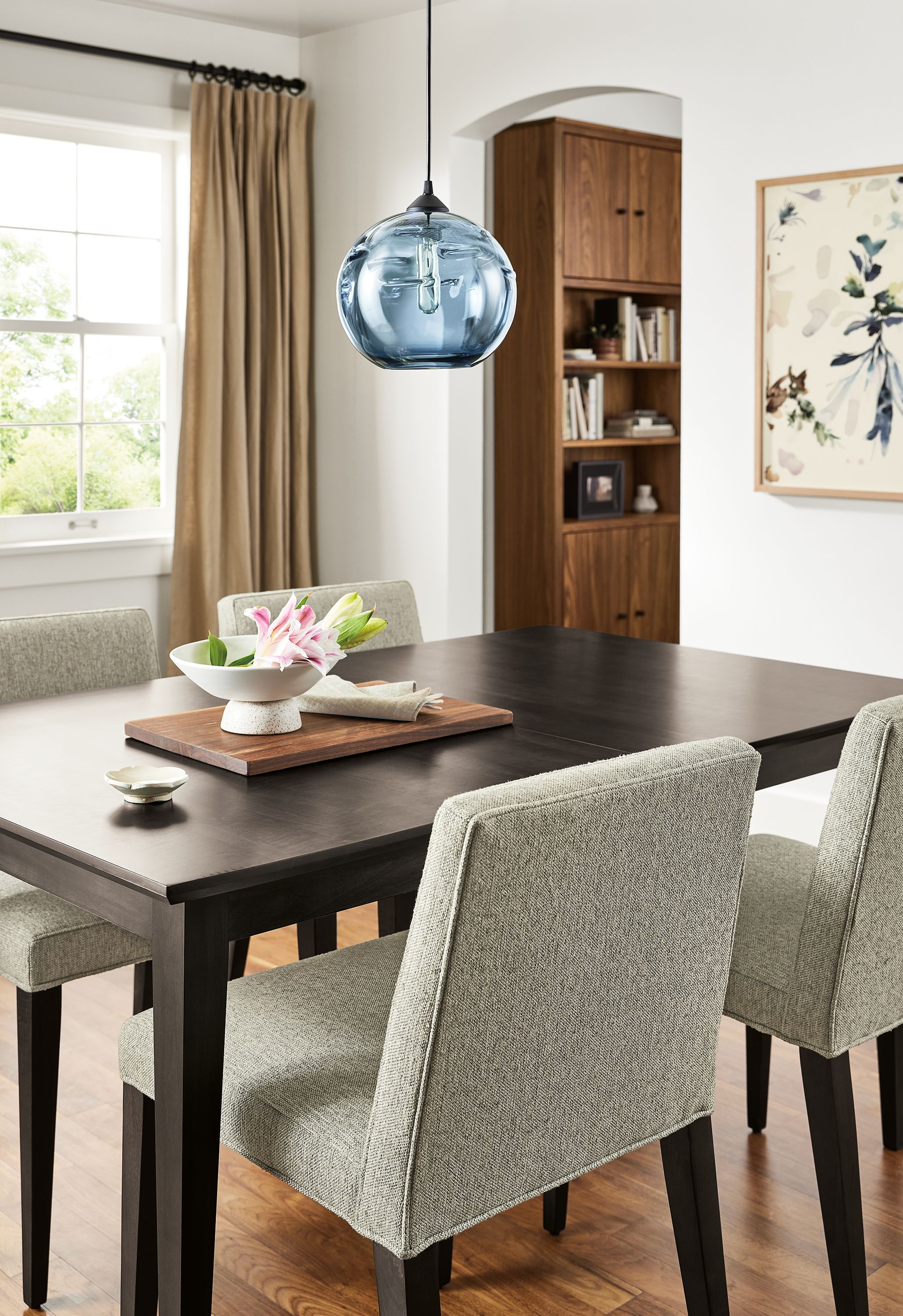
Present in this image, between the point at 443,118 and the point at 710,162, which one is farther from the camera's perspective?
the point at 443,118

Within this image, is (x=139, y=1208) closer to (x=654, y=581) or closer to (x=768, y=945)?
(x=768, y=945)

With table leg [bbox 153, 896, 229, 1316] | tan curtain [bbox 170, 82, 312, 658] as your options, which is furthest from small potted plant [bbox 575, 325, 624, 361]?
table leg [bbox 153, 896, 229, 1316]

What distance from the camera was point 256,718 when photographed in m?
2.14

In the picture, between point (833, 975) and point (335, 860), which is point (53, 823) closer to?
point (335, 860)

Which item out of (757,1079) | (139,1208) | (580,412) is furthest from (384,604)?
(580,412)

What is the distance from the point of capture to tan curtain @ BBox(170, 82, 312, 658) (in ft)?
15.7

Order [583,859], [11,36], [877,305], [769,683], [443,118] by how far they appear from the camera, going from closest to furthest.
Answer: [583,859] < [769,683] < [877,305] < [11,36] < [443,118]

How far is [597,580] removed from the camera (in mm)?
5641

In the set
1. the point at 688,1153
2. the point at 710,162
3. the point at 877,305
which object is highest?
the point at 710,162

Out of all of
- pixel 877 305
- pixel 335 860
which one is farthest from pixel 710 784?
pixel 877 305

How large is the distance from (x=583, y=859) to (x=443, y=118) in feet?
12.6

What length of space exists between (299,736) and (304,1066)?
24.2 inches

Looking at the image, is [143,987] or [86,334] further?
[86,334]

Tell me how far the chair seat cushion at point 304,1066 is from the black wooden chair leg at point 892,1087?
0.98m
